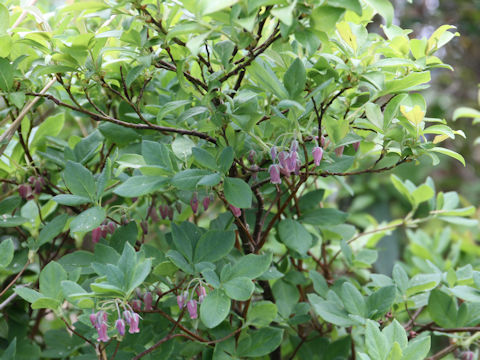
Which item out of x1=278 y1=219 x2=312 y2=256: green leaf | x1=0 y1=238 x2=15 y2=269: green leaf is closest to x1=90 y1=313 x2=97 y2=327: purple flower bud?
x1=0 y1=238 x2=15 y2=269: green leaf

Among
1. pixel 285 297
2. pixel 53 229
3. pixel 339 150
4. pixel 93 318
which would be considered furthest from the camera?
pixel 285 297

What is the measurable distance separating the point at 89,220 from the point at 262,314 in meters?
0.31

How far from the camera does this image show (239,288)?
691 mm

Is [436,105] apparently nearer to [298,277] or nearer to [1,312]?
[298,277]

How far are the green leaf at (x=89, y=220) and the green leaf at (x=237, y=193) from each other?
0.19 m

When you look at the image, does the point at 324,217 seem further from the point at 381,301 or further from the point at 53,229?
the point at 53,229

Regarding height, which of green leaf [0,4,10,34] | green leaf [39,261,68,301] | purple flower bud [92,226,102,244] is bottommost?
purple flower bud [92,226,102,244]

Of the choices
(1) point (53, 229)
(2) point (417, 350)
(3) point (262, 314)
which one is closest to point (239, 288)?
(3) point (262, 314)

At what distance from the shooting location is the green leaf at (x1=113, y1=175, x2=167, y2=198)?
27.4 inches

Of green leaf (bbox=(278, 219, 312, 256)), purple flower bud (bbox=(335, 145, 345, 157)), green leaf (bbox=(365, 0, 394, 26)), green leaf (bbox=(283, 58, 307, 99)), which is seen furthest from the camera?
green leaf (bbox=(278, 219, 312, 256))

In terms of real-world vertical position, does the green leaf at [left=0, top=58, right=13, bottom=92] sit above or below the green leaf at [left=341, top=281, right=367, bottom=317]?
above

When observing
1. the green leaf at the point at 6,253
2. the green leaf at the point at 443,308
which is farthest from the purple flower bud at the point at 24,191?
the green leaf at the point at 443,308

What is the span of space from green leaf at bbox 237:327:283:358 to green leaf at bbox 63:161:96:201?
35 cm

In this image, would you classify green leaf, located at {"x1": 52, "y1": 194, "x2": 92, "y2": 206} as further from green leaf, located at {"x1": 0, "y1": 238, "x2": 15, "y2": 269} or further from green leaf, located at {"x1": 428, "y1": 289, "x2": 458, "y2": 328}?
green leaf, located at {"x1": 428, "y1": 289, "x2": 458, "y2": 328}
